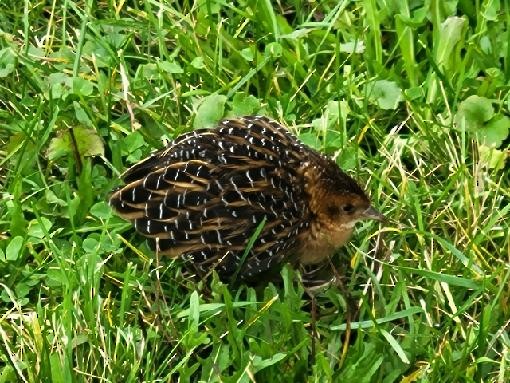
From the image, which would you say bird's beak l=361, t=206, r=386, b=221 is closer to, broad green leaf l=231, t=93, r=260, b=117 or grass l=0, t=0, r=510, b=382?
grass l=0, t=0, r=510, b=382

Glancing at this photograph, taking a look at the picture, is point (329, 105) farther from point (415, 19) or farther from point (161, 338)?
point (161, 338)

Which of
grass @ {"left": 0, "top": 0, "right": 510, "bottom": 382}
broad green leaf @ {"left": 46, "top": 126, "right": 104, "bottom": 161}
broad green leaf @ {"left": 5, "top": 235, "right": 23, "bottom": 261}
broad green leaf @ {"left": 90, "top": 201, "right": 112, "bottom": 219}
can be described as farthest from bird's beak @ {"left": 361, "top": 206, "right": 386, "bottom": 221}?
broad green leaf @ {"left": 5, "top": 235, "right": 23, "bottom": 261}

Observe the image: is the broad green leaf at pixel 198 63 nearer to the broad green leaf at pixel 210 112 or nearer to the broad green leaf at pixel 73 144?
the broad green leaf at pixel 210 112

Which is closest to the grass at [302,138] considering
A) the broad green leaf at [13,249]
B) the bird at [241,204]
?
the broad green leaf at [13,249]

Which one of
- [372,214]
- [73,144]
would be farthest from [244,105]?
[372,214]

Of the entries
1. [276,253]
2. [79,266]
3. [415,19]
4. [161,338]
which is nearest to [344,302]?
[276,253]

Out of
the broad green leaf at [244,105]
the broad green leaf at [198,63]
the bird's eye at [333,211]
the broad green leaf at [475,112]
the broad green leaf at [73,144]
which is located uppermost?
the broad green leaf at [198,63]
